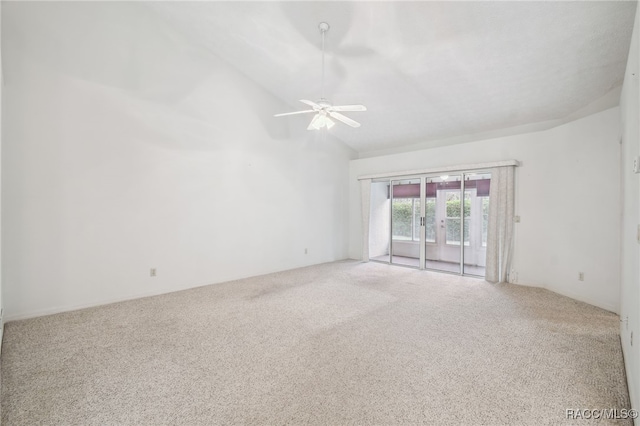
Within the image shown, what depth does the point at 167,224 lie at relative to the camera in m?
4.24

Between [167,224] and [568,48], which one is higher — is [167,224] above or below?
below

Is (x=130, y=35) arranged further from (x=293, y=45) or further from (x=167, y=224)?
(x=167, y=224)

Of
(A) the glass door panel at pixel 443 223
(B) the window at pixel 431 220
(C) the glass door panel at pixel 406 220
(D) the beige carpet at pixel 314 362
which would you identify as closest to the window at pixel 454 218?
(A) the glass door panel at pixel 443 223

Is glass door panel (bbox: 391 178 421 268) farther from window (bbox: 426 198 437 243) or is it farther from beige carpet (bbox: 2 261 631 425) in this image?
beige carpet (bbox: 2 261 631 425)

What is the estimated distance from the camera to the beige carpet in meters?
1.75

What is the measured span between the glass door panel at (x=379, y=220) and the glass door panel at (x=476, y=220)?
173cm

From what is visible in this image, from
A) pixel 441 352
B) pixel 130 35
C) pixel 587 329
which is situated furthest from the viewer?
pixel 130 35

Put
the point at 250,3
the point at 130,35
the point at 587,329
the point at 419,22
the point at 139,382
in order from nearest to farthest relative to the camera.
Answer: the point at 139,382
the point at 587,329
the point at 419,22
the point at 250,3
the point at 130,35

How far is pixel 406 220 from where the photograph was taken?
692 centimetres

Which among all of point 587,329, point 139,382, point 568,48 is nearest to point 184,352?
point 139,382

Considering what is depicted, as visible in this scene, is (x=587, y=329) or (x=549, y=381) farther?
(x=587, y=329)

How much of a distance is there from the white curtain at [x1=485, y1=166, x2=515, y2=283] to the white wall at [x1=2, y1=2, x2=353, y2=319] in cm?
394

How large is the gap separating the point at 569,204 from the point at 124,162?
20.9 feet

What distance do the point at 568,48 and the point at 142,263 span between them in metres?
5.94
